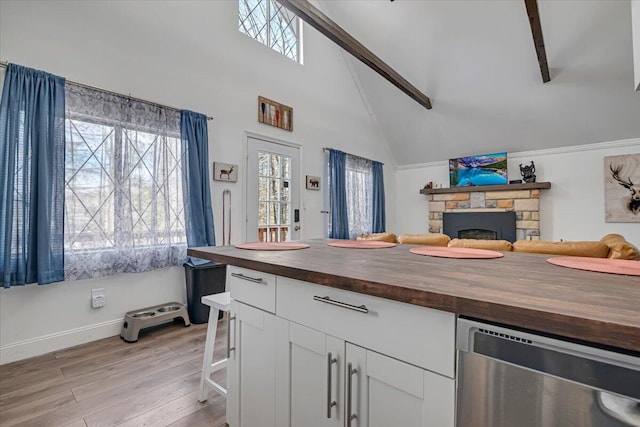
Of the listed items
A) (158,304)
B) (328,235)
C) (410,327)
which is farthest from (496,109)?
(158,304)

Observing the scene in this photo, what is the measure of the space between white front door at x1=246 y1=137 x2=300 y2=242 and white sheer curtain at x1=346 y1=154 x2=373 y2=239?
120 centimetres

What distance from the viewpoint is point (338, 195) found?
15.8 ft

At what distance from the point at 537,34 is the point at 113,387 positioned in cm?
481

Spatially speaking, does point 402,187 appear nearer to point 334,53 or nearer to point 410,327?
point 334,53

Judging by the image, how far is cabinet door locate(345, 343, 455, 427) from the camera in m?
0.74

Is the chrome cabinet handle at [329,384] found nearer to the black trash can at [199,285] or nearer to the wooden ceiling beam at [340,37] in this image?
the black trash can at [199,285]

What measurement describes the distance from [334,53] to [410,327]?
5.21 metres

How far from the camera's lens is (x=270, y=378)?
1195mm

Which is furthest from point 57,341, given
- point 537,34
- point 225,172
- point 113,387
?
point 537,34

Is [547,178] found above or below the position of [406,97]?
below

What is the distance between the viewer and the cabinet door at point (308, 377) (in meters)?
0.97

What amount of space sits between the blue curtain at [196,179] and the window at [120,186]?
0.07m

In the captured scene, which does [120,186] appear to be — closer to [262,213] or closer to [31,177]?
[31,177]

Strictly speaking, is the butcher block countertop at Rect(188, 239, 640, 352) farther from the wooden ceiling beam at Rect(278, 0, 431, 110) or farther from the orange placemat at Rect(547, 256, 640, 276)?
the wooden ceiling beam at Rect(278, 0, 431, 110)
